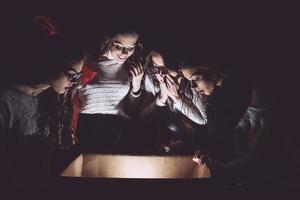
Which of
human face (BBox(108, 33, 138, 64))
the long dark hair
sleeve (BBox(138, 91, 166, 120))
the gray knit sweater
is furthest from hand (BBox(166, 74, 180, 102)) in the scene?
the long dark hair

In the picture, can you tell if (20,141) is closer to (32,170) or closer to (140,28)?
(32,170)

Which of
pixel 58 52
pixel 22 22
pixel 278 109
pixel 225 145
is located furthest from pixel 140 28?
pixel 278 109

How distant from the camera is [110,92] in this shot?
5738 millimetres

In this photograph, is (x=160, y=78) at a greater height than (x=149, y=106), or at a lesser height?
greater

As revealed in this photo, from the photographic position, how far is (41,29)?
5.67 metres

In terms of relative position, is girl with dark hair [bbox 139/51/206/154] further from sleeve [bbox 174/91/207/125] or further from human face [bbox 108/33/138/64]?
human face [bbox 108/33/138/64]

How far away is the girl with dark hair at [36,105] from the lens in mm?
5496

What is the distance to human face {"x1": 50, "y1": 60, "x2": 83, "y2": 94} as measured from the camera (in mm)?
5578

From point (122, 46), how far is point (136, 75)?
51cm

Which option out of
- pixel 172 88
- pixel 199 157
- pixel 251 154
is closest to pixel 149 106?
pixel 172 88

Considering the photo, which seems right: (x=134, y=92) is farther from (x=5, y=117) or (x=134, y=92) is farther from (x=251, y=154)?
(x=251, y=154)

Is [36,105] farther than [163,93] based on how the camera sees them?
No

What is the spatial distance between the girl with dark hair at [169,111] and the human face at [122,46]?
50 centimetres

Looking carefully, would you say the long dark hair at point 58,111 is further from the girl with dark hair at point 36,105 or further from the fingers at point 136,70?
the fingers at point 136,70
